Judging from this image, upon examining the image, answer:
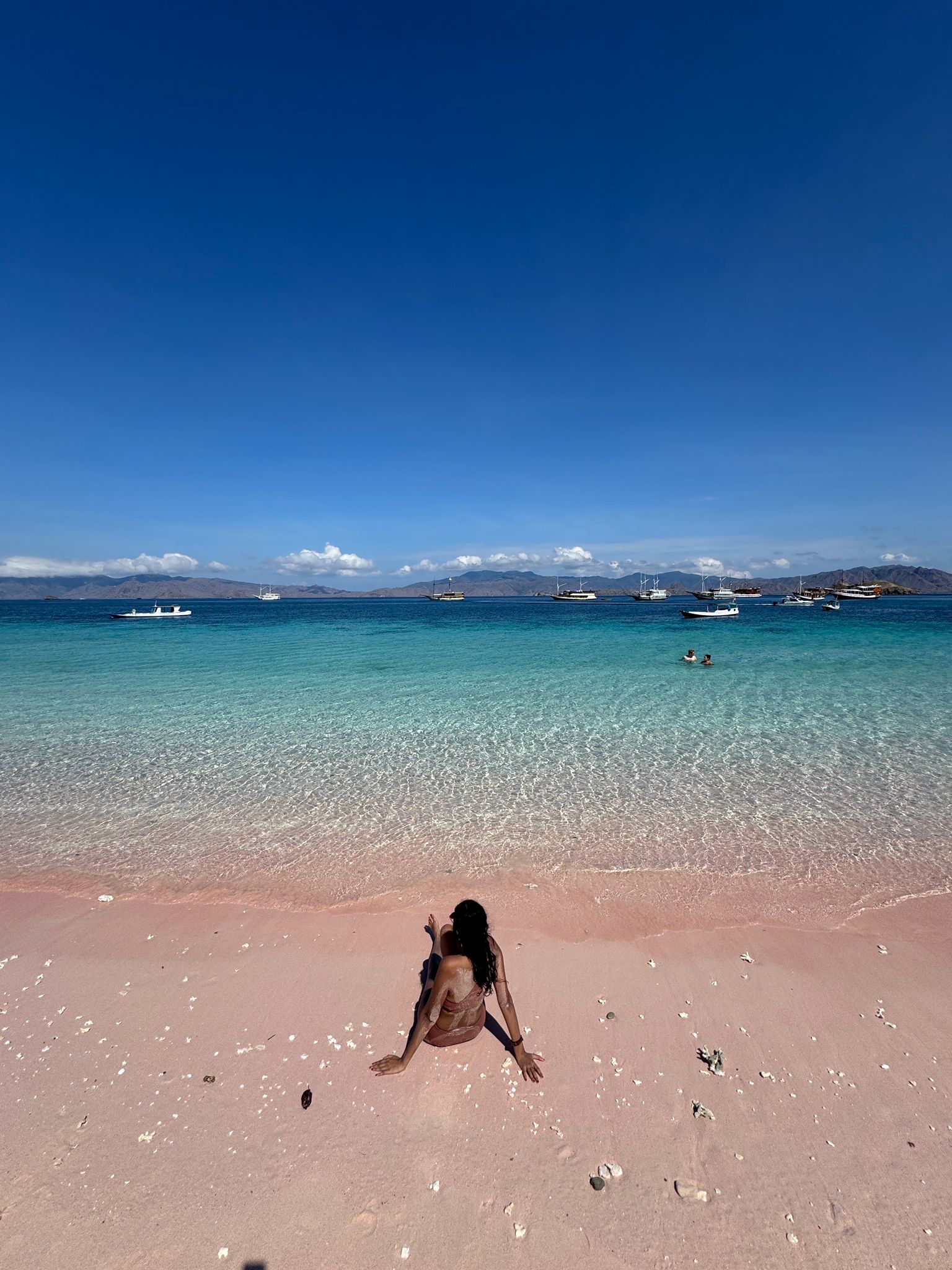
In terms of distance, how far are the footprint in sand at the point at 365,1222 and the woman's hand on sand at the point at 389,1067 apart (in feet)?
3.06

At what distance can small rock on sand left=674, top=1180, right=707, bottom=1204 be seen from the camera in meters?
3.52

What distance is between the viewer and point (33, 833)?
9.13 metres

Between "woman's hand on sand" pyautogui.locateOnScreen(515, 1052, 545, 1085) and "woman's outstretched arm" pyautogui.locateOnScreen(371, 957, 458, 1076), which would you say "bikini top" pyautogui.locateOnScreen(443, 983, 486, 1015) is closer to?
"woman's outstretched arm" pyautogui.locateOnScreen(371, 957, 458, 1076)

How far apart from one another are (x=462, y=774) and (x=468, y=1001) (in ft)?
24.1

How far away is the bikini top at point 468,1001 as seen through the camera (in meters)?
4.44

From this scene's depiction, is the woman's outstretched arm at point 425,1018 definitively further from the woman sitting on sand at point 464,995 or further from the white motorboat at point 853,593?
the white motorboat at point 853,593

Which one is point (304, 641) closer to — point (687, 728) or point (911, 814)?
point (687, 728)

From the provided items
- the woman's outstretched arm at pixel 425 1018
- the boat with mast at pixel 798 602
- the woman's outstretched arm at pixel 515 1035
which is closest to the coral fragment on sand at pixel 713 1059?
the woman's outstretched arm at pixel 515 1035

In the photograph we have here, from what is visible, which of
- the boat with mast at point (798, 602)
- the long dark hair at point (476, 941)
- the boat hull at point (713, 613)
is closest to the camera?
the long dark hair at point (476, 941)

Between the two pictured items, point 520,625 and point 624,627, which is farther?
point 520,625

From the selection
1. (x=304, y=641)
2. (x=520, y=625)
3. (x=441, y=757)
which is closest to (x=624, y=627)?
(x=520, y=625)

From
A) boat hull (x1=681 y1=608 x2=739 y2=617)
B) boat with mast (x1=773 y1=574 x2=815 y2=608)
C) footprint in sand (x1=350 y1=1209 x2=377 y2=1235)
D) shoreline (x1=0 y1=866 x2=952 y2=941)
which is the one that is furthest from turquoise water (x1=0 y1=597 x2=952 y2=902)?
boat with mast (x1=773 y1=574 x2=815 y2=608)

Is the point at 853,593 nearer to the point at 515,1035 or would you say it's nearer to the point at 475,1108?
the point at 515,1035

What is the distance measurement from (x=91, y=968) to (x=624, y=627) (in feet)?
205
